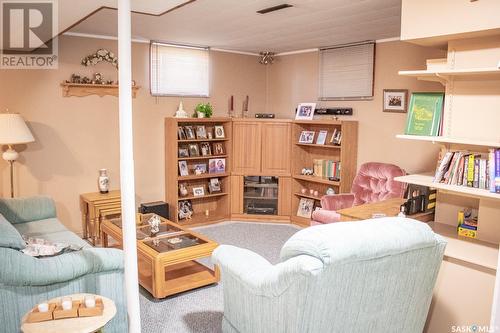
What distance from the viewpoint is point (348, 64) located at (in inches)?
215

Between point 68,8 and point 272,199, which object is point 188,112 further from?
point 68,8

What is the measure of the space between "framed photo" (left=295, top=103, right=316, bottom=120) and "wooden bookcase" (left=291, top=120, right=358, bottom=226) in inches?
3.6

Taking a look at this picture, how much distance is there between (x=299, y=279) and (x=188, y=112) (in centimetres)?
429

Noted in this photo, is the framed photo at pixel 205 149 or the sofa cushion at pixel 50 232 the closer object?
the sofa cushion at pixel 50 232

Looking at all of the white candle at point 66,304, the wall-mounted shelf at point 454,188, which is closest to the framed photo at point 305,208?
the wall-mounted shelf at point 454,188

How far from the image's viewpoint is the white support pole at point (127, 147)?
74.7 inches

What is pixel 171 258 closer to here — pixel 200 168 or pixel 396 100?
pixel 200 168

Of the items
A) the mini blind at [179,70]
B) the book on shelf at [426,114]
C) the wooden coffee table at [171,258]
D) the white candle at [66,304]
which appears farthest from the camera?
the mini blind at [179,70]

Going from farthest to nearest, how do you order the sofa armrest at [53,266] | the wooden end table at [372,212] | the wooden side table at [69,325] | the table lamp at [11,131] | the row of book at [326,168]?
1. the row of book at [326,168]
2. the table lamp at [11,131]
3. the wooden end table at [372,212]
4. the sofa armrest at [53,266]
5. the wooden side table at [69,325]

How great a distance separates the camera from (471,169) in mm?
2635

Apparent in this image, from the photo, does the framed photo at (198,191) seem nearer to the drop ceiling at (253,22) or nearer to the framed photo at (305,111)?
the framed photo at (305,111)

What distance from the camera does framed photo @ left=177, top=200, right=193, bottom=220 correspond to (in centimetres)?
580

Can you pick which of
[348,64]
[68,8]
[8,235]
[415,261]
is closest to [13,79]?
[68,8]

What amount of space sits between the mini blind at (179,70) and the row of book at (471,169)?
3855 millimetres
